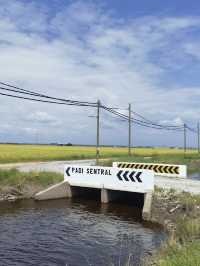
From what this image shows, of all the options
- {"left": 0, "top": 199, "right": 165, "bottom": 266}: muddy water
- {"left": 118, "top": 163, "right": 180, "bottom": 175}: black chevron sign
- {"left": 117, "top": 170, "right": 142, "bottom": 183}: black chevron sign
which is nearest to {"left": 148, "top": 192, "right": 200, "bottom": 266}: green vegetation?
{"left": 0, "top": 199, "right": 165, "bottom": 266}: muddy water

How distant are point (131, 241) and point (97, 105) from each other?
86.6ft

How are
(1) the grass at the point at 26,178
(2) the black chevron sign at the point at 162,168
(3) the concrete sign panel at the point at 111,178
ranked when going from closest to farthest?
(3) the concrete sign panel at the point at 111,178, (1) the grass at the point at 26,178, (2) the black chevron sign at the point at 162,168

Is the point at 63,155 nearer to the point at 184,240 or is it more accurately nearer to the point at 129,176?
the point at 129,176

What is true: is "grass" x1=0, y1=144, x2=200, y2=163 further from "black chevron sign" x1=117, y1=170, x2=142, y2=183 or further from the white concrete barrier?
"black chevron sign" x1=117, y1=170, x2=142, y2=183

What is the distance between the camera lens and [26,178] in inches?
1073

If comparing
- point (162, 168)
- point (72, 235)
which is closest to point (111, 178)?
point (162, 168)

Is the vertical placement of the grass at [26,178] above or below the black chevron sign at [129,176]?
below

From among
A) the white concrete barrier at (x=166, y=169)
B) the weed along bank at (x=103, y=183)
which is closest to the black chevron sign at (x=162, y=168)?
the white concrete barrier at (x=166, y=169)

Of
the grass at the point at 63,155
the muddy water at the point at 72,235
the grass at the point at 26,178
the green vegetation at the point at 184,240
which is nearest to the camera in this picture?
the green vegetation at the point at 184,240

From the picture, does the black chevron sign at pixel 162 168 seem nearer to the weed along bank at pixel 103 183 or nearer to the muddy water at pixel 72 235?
the weed along bank at pixel 103 183

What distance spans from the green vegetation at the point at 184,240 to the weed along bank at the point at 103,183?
2.73m

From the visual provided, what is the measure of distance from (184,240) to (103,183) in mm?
13785

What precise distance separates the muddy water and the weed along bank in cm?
152

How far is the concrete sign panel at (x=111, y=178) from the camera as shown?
76.8 ft
